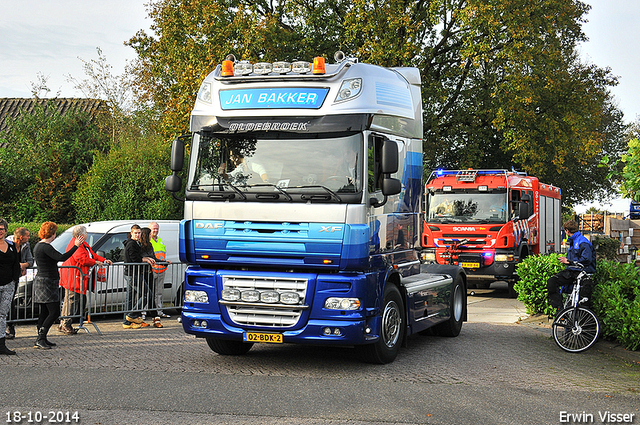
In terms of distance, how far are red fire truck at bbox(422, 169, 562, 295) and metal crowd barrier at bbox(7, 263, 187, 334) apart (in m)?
8.02

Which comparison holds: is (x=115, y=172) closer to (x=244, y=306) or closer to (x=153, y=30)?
(x=153, y=30)

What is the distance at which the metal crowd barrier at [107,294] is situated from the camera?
1091 cm

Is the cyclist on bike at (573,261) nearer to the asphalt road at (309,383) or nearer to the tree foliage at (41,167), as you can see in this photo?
the asphalt road at (309,383)

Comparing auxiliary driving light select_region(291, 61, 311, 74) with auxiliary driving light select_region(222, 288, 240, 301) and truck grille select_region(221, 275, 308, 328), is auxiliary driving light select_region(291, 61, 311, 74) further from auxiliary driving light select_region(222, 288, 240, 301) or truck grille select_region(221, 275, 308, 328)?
auxiliary driving light select_region(222, 288, 240, 301)

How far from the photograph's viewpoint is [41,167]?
22406 mm

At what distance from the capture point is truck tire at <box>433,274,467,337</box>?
10969 mm

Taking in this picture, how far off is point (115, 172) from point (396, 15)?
10.2 metres

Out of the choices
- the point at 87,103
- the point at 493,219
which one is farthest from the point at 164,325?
the point at 87,103

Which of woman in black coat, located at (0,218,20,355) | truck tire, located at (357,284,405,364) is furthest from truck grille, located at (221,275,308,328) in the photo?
woman in black coat, located at (0,218,20,355)

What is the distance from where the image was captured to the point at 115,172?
2022 centimetres

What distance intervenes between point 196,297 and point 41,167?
16077mm

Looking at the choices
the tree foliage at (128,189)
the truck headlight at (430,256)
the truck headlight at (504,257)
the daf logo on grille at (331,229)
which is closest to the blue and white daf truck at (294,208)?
the daf logo on grille at (331,229)

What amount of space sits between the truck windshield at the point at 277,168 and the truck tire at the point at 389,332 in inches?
59.9

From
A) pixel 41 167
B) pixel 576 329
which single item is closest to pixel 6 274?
pixel 576 329
